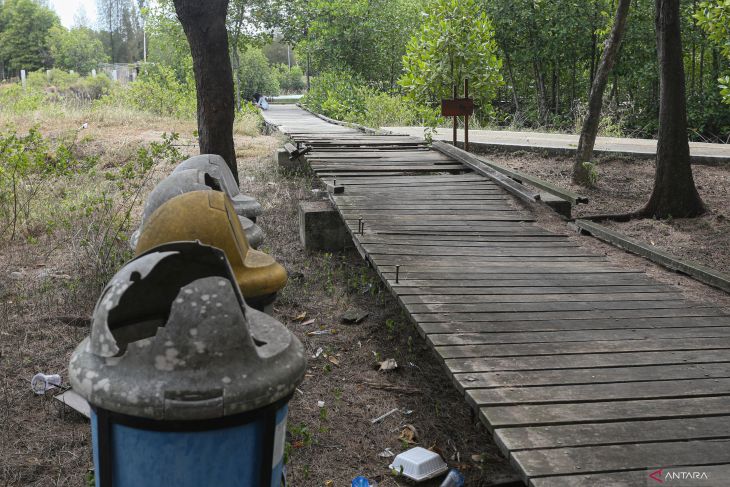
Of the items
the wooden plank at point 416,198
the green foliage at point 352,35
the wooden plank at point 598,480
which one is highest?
the green foliage at point 352,35

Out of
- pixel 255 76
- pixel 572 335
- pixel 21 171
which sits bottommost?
pixel 572 335

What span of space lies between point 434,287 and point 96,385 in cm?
305

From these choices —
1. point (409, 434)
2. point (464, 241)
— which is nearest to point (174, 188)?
point (409, 434)

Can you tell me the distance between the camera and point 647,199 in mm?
9867

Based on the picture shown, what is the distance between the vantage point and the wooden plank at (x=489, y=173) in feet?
24.4

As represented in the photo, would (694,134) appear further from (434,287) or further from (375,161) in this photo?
(434,287)

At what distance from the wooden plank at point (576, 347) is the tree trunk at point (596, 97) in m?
6.48

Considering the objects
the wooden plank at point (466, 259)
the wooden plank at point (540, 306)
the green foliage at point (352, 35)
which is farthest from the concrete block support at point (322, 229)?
the green foliage at point (352, 35)

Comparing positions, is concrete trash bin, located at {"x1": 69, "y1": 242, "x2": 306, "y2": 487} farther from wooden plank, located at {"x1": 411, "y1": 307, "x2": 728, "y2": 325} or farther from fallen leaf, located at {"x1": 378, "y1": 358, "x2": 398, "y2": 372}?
fallen leaf, located at {"x1": 378, "y1": 358, "x2": 398, "y2": 372}

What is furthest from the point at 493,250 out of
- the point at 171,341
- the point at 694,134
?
the point at 694,134

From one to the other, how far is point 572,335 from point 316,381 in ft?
5.63

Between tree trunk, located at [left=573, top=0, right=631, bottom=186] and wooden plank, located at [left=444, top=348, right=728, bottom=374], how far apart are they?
6.68m

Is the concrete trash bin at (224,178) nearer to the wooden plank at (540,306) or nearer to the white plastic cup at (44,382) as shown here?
the wooden plank at (540,306)

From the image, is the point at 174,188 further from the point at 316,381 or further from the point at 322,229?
the point at 322,229
